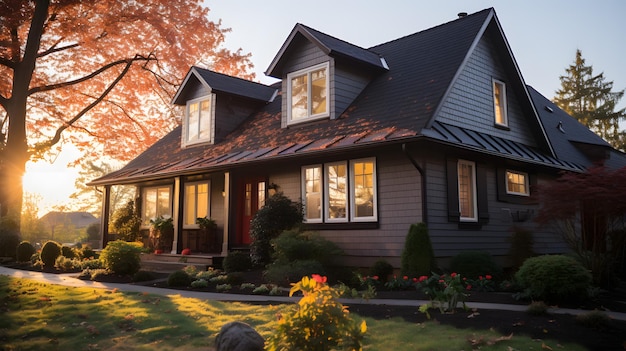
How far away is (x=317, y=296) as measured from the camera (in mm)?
4344

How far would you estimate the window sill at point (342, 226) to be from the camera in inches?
488

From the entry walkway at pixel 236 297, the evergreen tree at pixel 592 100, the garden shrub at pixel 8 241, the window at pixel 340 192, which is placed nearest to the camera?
the entry walkway at pixel 236 297

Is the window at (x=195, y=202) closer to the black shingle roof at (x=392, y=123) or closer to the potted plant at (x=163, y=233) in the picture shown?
the potted plant at (x=163, y=233)

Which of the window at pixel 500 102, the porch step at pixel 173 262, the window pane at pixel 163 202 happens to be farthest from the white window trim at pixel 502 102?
the window pane at pixel 163 202

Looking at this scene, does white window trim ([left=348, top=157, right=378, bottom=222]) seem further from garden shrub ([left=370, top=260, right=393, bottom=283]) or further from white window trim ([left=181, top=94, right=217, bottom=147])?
white window trim ([left=181, top=94, right=217, bottom=147])

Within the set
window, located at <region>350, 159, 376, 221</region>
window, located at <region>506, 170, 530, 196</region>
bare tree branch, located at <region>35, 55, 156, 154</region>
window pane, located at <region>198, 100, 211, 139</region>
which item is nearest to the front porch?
window, located at <region>350, 159, 376, 221</region>

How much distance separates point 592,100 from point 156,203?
119 ft

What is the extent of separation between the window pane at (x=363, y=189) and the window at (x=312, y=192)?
1173 mm

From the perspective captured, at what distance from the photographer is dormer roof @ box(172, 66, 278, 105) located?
700 inches

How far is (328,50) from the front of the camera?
1380 cm

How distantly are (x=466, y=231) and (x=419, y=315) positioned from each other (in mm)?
6162

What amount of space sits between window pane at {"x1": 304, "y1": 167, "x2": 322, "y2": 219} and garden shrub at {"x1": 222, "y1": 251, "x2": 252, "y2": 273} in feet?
6.66

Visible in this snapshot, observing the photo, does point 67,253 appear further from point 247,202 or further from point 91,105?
point 91,105

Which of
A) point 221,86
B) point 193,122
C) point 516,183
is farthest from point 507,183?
point 193,122
